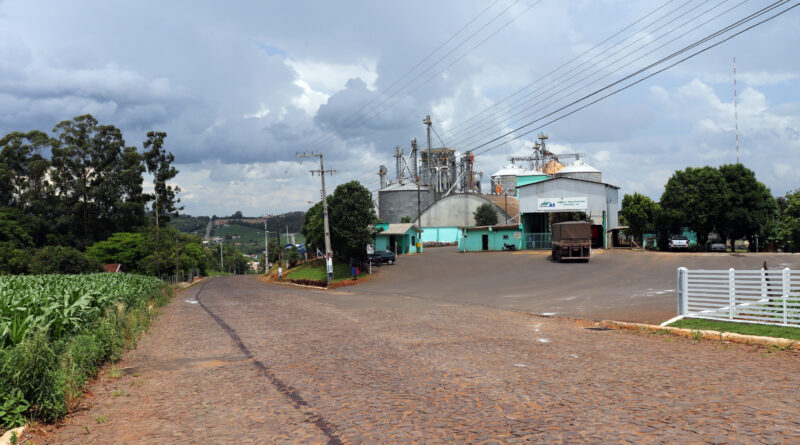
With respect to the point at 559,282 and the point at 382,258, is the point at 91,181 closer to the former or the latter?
the point at 382,258

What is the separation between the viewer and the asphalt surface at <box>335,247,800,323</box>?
19.7 metres

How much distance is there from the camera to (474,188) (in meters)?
116

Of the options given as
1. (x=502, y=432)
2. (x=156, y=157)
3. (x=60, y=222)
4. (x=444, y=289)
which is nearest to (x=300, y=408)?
(x=502, y=432)

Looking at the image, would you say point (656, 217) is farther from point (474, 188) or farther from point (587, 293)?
point (474, 188)

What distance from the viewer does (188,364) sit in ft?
34.4

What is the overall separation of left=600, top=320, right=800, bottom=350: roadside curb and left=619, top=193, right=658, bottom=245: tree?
2694 inches

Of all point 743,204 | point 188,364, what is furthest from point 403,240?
point 188,364

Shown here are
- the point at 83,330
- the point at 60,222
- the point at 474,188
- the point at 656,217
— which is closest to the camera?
the point at 83,330

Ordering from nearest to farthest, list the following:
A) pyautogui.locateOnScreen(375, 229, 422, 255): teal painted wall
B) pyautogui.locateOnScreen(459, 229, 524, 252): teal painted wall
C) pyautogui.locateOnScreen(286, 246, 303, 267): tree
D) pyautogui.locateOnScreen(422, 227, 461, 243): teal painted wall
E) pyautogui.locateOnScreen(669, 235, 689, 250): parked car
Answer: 1. pyautogui.locateOnScreen(669, 235, 689, 250): parked car
2. pyautogui.locateOnScreen(459, 229, 524, 252): teal painted wall
3. pyautogui.locateOnScreen(375, 229, 422, 255): teal painted wall
4. pyautogui.locateOnScreen(422, 227, 461, 243): teal painted wall
5. pyautogui.locateOnScreen(286, 246, 303, 267): tree

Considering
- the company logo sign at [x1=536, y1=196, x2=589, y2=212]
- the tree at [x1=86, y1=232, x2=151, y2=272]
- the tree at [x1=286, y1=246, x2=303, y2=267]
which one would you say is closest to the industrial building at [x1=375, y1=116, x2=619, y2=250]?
the company logo sign at [x1=536, y1=196, x2=589, y2=212]

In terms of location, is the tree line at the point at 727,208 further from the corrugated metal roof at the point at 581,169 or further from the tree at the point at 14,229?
the tree at the point at 14,229

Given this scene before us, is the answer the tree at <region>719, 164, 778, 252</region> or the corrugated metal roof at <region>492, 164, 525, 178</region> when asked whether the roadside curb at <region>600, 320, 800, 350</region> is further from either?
the corrugated metal roof at <region>492, 164, 525, 178</region>

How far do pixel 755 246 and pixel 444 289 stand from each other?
4732 cm

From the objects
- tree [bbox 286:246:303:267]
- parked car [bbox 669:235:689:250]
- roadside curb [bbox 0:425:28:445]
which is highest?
parked car [bbox 669:235:689:250]
